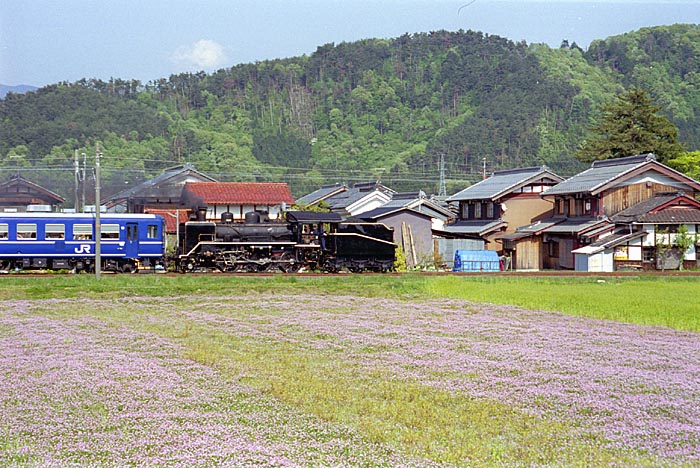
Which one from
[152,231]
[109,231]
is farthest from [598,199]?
[109,231]

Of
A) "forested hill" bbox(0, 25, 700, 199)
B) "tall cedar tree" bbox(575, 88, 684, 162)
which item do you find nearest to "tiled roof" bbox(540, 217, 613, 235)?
"tall cedar tree" bbox(575, 88, 684, 162)

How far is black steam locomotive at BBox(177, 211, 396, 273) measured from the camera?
33375mm

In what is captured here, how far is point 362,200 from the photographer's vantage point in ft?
209

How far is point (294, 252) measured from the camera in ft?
113

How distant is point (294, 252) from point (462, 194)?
21.6 meters

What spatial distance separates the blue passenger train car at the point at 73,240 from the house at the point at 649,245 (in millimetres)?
21112

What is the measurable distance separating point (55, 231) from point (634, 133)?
43.5 meters

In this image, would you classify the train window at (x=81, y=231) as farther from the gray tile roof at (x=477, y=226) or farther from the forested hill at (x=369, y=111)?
the forested hill at (x=369, y=111)

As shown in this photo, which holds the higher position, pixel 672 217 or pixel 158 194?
pixel 158 194

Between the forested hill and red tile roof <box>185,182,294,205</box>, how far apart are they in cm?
1263

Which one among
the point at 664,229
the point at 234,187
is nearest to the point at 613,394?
the point at 664,229

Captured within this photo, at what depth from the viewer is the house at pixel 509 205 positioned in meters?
47.8

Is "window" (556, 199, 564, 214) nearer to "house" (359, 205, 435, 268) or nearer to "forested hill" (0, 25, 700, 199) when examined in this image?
"house" (359, 205, 435, 268)

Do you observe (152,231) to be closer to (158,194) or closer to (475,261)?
(475,261)
